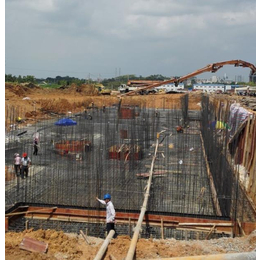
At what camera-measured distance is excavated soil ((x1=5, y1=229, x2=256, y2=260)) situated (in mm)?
4824

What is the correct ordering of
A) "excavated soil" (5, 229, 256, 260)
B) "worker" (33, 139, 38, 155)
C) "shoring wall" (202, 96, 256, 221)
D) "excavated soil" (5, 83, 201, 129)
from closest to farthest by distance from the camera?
"excavated soil" (5, 229, 256, 260), "shoring wall" (202, 96, 256, 221), "worker" (33, 139, 38, 155), "excavated soil" (5, 83, 201, 129)

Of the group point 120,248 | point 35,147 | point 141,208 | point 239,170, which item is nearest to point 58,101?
point 35,147

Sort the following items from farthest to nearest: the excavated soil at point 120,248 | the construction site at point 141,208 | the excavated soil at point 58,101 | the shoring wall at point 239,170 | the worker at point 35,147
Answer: the excavated soil at point 58,101 < the worker at point 35,147 < the shoring wall at point 239,170 < the construction site at point 141,208 < the excavated soil at point 120,248

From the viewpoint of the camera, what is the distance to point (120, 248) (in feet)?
16.6

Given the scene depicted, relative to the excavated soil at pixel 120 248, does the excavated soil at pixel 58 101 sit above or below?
above

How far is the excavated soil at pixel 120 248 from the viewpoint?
4824 millimetres

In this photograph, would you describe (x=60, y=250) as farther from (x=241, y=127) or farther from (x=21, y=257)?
(x=241, y=127)

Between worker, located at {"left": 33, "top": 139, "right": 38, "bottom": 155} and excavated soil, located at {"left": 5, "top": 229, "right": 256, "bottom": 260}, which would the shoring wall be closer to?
excavated soil, located at {"left": 5, "top": 229, "right": 256, "bottom": 260}

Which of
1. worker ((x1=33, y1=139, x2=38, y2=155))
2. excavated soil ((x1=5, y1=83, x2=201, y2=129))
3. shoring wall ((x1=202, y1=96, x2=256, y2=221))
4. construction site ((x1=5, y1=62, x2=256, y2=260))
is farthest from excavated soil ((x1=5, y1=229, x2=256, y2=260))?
excavated soil ((x1=5, y1=83, x2=201, y2=129))

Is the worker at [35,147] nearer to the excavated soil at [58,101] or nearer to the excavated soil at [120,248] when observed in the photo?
the excavated soil at [120,248]

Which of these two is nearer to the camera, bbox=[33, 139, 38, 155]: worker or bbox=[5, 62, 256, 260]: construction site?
bbox=[5, 62, 256, 260]: construction site

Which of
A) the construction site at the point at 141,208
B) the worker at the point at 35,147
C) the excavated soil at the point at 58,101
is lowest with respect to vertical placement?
the construction site at the point at 141,208

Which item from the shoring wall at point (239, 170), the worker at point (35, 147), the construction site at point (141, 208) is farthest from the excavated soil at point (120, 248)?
the worker at point (35, 147)

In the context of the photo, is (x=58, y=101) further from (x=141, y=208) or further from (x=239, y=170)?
(x=141, y=208)
